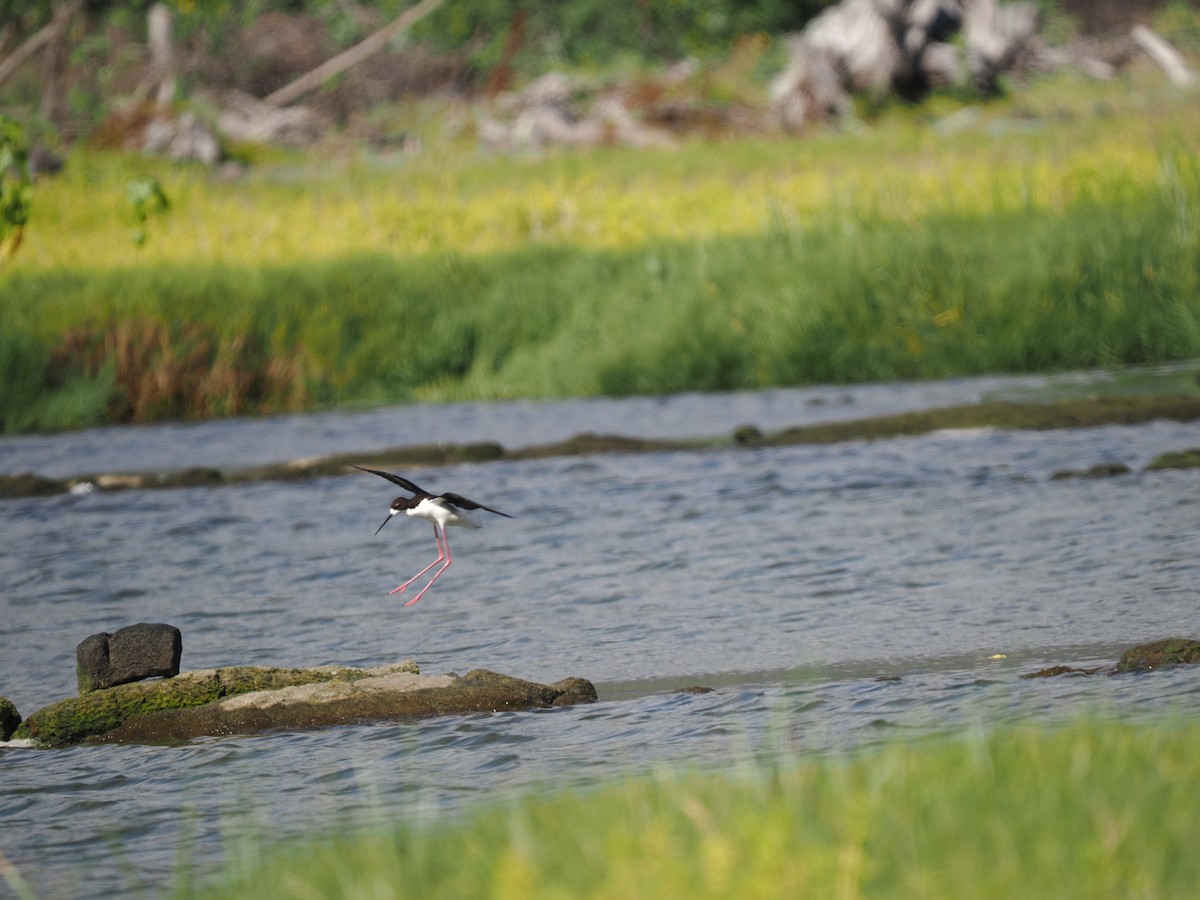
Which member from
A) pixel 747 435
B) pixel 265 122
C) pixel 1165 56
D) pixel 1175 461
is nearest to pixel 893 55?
pixel 1165 56

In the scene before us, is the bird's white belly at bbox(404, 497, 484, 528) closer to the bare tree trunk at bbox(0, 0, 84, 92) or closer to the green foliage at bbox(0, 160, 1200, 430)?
the green foliage at bbox(0, 160, 1200, 430)

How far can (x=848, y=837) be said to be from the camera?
2824 millimetres

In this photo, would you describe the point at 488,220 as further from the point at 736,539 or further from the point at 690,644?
the point at 690,644

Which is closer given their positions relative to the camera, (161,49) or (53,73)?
(53,73)

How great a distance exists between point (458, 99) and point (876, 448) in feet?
90.8

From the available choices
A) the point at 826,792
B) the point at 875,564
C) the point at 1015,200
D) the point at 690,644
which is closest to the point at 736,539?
the point at 875,564

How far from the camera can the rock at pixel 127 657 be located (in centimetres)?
581

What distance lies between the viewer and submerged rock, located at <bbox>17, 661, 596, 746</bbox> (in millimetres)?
5562

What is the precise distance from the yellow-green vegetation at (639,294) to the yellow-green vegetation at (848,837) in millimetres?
8038

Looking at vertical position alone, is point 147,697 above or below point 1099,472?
below

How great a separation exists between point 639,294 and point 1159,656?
9.93 meters

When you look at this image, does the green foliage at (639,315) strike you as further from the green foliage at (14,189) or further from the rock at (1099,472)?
the green foliage at (14,189)

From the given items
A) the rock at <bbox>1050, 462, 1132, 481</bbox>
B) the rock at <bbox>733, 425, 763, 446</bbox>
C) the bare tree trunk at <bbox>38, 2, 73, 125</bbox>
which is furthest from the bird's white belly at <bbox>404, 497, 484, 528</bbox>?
the bare tree trunk at <bbox>38, 2, 73, 125</bbox>

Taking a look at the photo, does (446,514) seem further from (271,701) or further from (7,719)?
(7,719)
